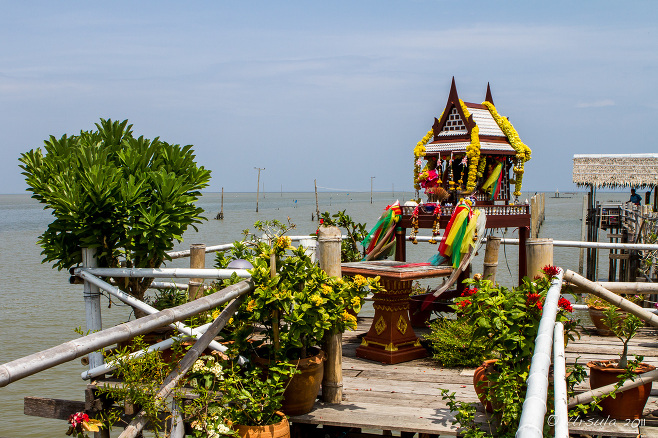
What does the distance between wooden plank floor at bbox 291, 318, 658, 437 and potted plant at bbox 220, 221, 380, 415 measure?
1.23 feet

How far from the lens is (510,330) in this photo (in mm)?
4312

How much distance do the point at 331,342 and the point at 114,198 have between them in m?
2.30

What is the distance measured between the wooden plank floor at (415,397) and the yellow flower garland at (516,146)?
3206 mm

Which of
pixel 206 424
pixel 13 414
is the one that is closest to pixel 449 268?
pixel 206 424

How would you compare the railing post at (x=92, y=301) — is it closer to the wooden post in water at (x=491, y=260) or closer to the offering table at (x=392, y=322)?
the offering table at (x=392, y=322)

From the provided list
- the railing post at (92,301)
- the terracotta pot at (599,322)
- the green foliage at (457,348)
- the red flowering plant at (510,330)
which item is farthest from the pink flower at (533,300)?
the terracotta pot at (599,322)

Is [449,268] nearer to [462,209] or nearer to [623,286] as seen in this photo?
[462,209]

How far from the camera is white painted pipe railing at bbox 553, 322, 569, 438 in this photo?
8.28 ft

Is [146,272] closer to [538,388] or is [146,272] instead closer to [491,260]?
[538,388]

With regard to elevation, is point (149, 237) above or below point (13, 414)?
above

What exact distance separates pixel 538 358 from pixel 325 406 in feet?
10.1

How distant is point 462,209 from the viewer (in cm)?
823

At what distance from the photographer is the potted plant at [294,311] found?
195 inches

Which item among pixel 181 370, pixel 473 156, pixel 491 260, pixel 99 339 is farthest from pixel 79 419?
pixel 473 156
